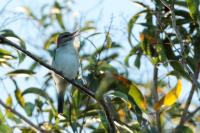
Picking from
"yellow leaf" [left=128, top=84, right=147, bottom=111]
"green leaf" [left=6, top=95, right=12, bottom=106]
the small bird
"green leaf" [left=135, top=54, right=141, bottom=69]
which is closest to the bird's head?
the small bird

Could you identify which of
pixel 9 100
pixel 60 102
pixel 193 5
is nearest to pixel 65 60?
pixel 60 102

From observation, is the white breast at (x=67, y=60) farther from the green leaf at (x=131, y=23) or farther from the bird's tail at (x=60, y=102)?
the green leaf at (x=131, y=23)

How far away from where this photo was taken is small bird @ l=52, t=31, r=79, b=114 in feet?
18.1

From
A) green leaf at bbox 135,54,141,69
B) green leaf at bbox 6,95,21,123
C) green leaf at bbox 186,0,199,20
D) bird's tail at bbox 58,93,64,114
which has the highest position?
green leaf at bbox 186,0,199,20

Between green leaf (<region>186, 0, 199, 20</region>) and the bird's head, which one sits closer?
green leaf (<region>186, 0, 199, 20</region>)

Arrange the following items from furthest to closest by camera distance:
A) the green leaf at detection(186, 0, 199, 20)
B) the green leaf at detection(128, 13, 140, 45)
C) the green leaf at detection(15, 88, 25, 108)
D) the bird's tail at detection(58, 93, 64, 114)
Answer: the bird's tail at detection(58, 93, 64, 114) < the green leaf at detection(15, 88, 25, 108) < the green leaf at detection(128, 13, 140, 45) < the green leaf at detection(186, 0, 199, 20)

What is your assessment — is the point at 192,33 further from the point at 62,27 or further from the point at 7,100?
the point at 62,27

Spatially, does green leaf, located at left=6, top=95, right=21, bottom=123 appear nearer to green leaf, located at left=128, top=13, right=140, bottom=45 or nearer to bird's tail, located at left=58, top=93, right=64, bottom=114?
bird's tail, located at left=58, top=93, right=64, bottom=114

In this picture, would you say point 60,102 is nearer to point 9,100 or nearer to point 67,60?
point 67,60

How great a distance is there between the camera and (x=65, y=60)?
18.2 feet

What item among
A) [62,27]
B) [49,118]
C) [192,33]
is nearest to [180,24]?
[192,33]

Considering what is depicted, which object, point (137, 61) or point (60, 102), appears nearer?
point (137, 61)

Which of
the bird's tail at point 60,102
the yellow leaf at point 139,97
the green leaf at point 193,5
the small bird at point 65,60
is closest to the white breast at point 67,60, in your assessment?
the small bird at point 65,60

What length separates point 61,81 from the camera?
557cm
